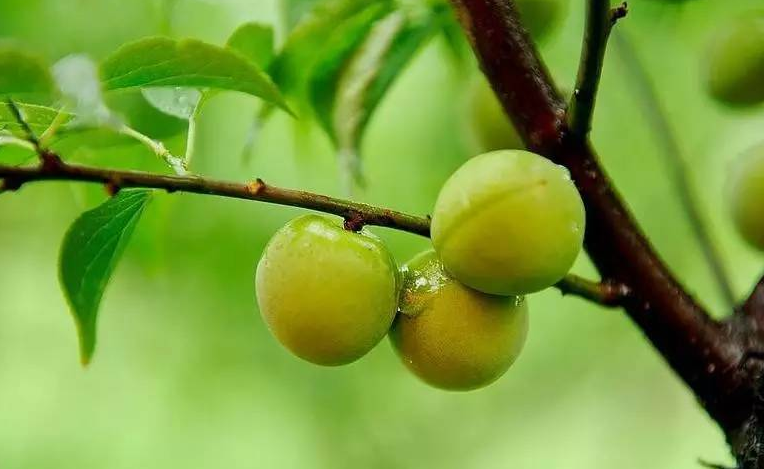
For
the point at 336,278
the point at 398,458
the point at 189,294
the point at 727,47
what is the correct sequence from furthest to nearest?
the point at 398,458 < the point at 189,294 < the point at 727,47 < the point at 336,278

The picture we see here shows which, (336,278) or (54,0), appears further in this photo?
(54,0)

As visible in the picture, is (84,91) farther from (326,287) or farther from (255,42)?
(255,42)

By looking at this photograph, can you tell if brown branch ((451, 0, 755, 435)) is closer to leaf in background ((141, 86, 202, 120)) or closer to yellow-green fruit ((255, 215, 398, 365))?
yellow-green fruit ((255, 215, 398, 365))

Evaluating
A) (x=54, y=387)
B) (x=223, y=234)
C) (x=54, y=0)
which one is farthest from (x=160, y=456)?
(x=54, y=0)

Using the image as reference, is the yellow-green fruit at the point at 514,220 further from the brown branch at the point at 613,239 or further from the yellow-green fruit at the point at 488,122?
the yellow-green fruit at the point at 488,122

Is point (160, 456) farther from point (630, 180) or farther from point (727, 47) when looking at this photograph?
point (727, 47)

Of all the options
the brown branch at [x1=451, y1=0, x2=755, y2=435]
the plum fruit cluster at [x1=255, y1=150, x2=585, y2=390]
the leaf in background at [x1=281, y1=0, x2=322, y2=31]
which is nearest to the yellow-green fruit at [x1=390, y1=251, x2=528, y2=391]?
the plum fruit cluster at [x1=255, y1=150, x2=585, y2=390]

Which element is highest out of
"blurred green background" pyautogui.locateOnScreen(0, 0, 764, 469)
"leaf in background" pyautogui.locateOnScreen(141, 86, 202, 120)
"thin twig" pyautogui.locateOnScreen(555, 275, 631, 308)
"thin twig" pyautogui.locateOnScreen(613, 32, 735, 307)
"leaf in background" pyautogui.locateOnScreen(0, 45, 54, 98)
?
"leaf in background" pyautogui.locateOnScreen(0, 45, 54, 98)
